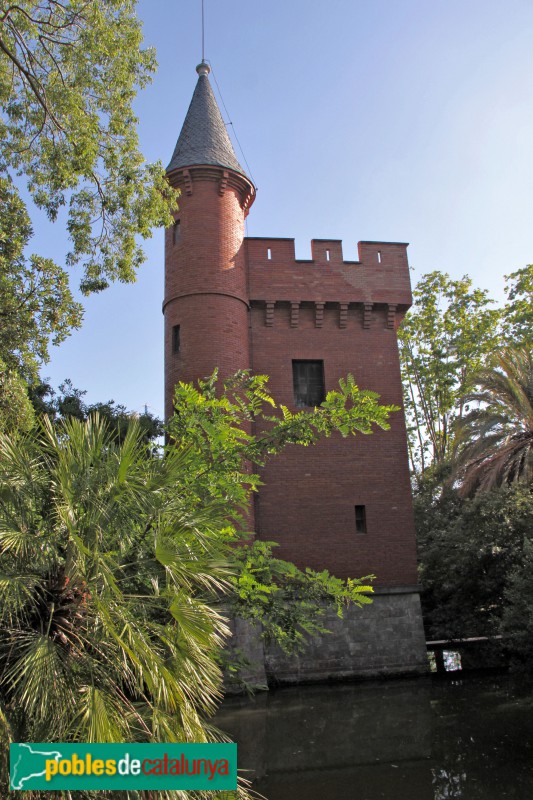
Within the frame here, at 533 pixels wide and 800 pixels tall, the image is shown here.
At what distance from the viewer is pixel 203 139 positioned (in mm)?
18016

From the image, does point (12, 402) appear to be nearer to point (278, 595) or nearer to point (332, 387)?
point (278, 595)

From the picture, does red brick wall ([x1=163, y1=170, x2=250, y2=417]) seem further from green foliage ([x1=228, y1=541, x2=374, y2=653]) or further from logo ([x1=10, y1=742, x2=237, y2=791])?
logo ([x1=10, y1=742, x2=237, y2=791])

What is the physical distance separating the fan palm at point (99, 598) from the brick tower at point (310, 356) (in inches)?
448

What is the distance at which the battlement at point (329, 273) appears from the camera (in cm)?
1803

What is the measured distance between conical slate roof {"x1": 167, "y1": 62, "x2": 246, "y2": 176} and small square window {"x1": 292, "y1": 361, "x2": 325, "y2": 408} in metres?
5.66

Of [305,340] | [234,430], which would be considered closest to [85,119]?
[234,430]

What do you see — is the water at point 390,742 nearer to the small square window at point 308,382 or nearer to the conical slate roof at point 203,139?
the small square window at point 308,382

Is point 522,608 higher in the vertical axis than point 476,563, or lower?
lower

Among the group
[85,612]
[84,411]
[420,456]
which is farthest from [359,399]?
[420,456]

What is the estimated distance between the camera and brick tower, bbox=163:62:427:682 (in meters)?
16.1

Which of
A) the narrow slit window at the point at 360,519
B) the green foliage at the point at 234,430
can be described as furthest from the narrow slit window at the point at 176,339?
the green foliage at the point at 234,430

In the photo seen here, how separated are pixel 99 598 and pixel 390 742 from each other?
699 centimetres

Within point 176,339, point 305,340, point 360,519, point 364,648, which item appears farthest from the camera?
point 305,340

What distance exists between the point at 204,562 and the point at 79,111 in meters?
7.19
